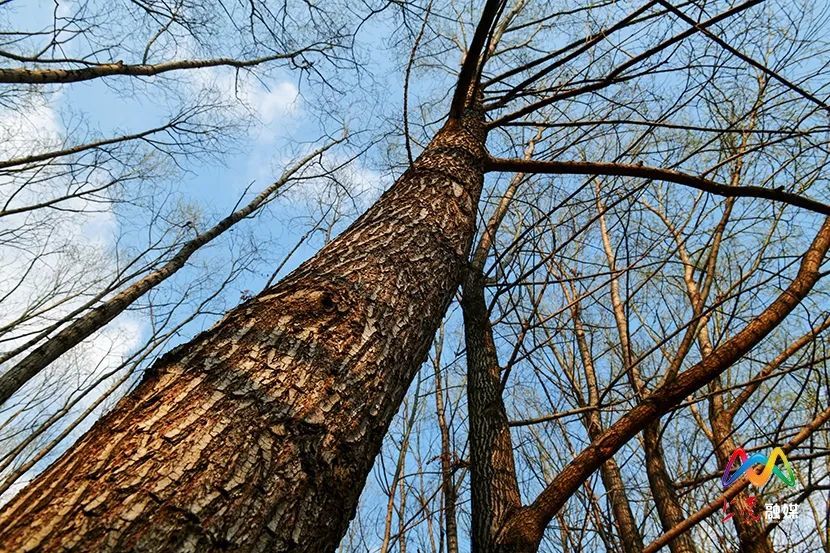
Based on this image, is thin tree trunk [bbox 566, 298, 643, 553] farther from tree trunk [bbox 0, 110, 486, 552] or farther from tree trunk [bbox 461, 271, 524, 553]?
tree trunk [bbox 0, 110, 486, 552]

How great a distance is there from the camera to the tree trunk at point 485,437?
6.28ft

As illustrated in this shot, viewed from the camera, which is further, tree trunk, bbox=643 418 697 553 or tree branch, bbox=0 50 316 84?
tree branch, bbox=0 50 316 84

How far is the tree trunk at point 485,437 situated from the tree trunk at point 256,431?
39.4 inches

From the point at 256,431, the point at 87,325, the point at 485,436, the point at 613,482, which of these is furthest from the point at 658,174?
the point at 87,325

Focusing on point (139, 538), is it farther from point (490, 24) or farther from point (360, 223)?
point (490, 24)

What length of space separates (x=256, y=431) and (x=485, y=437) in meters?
1.73

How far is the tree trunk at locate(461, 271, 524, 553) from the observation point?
1.91 m

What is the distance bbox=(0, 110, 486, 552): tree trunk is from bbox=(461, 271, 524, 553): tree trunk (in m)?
1.00

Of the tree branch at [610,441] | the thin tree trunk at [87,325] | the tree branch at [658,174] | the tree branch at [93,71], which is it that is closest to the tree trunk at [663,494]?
the tree branch at [610,441]

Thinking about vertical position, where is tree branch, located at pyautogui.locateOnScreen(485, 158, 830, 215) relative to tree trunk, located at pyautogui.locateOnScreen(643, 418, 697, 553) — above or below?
above

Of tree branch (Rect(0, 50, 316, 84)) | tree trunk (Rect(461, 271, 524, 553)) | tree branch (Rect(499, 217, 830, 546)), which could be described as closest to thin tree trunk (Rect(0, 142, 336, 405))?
tree branch (Rect(0, 50, 316, 84))

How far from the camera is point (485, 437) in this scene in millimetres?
2281

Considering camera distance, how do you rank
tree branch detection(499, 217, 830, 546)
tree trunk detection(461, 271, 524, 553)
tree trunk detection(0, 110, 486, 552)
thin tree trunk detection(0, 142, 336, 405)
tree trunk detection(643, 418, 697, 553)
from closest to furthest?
tree trunk detection(0, 110, 486, 552), tree branch detection(499, 217, 830, 546), tree trunk detection(461, 271, 524, 553), tree trunk detection(643, 418, 697, 553), thin tree trunk detection(0, 142, 336, 405)

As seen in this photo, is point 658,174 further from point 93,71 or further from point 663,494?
point 93,71
